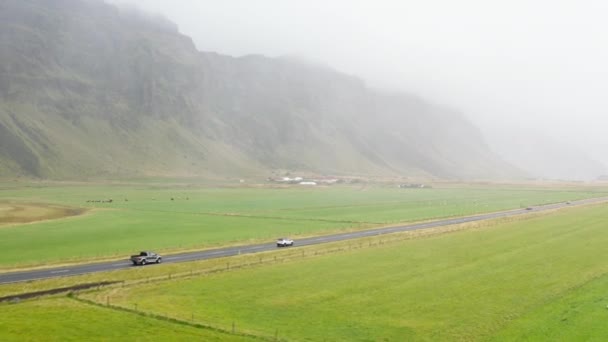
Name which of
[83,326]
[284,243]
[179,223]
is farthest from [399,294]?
[179,223]

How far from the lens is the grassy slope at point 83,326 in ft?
99.6

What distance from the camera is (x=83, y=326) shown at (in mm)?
32375

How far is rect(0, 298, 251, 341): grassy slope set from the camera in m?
30.4

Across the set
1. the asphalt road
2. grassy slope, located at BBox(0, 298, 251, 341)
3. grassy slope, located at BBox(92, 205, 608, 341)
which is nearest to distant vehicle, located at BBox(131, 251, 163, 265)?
the asphalt road

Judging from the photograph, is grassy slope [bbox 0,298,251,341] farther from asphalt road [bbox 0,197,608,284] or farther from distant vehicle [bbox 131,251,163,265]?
distant vehicle [bbox 131,251,163,265]

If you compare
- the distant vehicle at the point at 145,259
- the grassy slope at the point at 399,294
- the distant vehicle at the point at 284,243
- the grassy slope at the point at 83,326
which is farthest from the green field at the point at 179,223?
the grassy slope at the point at 399,294

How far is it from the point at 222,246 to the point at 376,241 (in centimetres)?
1872

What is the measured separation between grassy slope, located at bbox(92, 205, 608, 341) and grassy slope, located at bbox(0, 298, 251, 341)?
88.5 inches

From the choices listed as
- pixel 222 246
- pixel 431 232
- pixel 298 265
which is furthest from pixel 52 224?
pixel 431 232

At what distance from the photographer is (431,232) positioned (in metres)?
75.4

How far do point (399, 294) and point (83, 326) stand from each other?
2146 cm

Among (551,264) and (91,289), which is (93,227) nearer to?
(91,289)

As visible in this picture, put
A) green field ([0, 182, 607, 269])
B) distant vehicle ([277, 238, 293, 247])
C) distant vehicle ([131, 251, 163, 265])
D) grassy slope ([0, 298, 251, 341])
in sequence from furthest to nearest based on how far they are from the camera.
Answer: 1. distant vehicle ([277, 238, 293, 247])
2. green field ([0, 182, 607, 269])
3. distant vehicle ([131, 251, 163, 265])
4. grassy slope ([0, 298, 251, 341])

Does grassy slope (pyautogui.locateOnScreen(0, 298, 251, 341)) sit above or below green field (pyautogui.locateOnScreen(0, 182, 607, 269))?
below
